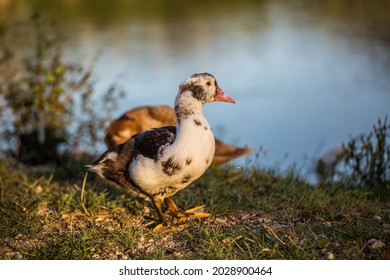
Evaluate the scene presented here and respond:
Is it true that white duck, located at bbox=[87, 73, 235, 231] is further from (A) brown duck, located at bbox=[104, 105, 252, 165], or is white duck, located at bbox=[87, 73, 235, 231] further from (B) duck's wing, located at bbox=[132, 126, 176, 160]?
(A) brown duck, located at bbox=[104, 105, 252, 165]

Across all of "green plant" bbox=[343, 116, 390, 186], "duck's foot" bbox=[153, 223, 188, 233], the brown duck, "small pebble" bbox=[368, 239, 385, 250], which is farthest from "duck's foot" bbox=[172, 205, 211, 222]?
Result: "green plant" bbox=[343, 116, 390, 186]

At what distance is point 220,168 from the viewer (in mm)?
6465

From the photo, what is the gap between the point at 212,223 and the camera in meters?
4.51

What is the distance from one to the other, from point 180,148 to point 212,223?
0.74 m

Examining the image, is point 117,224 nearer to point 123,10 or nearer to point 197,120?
point 197,120

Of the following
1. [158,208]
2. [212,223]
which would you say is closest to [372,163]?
[212,223]

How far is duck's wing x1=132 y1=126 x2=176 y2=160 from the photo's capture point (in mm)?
4238

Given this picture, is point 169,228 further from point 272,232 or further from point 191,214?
point 272,232

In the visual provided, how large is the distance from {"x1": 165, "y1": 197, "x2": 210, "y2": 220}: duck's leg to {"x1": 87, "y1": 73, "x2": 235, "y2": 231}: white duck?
0.19 metres

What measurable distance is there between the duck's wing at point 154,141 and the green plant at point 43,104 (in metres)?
3.78

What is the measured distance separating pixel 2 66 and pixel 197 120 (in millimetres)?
5139

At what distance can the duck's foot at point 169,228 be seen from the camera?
4418mm
